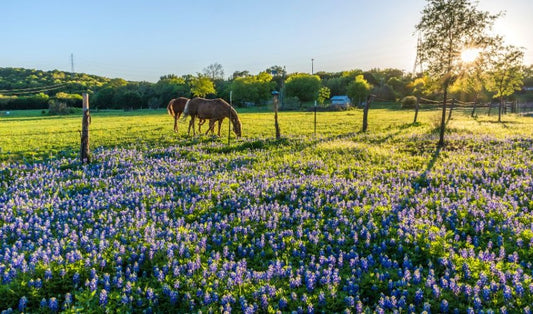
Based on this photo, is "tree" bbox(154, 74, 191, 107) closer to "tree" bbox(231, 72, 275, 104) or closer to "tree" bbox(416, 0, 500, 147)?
"tree" bbox(231, 72, 275, 104)

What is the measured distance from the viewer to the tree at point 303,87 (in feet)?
387

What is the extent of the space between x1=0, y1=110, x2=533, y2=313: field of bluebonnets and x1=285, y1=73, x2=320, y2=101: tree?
355 feet

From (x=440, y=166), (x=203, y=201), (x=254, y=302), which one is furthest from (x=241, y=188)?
(x=440, y=166)

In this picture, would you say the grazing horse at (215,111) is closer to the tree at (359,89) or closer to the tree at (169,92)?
the tree at (169,92)

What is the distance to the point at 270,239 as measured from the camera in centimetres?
667

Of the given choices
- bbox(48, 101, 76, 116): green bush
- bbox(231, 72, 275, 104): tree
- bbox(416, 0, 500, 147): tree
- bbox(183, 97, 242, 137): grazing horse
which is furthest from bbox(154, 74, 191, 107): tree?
bbox(416, 0, 500, 147): tree

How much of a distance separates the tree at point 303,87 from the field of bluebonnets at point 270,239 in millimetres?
108203

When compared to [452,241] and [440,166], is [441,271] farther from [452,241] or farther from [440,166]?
[440,166]

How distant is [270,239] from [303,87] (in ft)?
377

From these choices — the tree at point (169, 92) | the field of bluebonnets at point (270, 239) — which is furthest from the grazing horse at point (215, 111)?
the tree at point (169, 92)

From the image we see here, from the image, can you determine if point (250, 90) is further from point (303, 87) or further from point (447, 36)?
point (447, 36)

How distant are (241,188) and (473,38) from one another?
15.5 meters

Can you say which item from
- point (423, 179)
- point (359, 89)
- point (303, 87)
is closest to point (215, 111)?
point (423, 179)

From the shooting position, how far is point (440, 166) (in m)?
12.4
